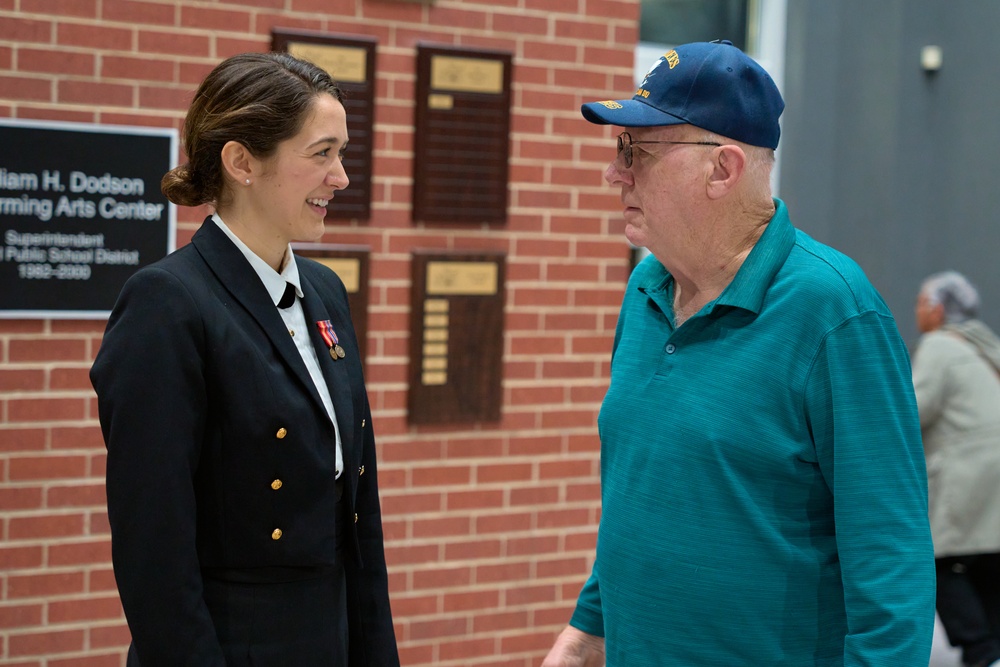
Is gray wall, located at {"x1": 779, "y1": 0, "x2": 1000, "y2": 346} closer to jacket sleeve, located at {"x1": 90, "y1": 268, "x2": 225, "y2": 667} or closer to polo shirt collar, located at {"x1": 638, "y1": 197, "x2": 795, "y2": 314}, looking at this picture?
polo shirt collar, located at {"x1": 638, "y1": 197, "x2": 795, "y2": 314}

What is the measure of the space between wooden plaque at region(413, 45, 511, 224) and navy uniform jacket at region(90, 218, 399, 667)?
5.92ft

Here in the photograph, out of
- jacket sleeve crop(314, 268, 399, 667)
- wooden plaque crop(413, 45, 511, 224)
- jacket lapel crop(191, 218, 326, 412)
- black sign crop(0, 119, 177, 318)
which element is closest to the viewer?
jacket lapel crop(191, 218, 326, 412)

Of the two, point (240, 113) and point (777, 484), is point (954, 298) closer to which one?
point (777, 484)

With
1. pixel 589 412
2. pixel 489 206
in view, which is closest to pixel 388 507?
pixel 589 412

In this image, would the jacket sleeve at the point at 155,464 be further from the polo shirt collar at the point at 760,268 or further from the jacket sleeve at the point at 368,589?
the polo shirt collar at the point at 760,268

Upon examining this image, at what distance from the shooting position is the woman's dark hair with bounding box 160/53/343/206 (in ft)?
6.41

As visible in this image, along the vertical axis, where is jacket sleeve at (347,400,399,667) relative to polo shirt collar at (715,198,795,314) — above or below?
below

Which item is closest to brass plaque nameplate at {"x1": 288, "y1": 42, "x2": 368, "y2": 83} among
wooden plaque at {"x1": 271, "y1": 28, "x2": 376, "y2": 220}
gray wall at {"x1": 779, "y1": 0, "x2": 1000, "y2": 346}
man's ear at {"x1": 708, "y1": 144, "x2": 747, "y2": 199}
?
wooden plaque at {"x1": 271, "y1": 28, "x2": 376, "y2": 220}

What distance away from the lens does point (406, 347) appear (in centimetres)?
382

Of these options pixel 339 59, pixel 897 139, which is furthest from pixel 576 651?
pixel 897 139

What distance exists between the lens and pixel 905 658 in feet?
5.20

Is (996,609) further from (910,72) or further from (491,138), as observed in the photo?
(910,72)

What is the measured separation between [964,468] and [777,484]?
3597mm

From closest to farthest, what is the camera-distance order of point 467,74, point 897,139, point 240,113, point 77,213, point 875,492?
point 875,492, point 240,113, point 77,213, point 467,74, point 897,139
